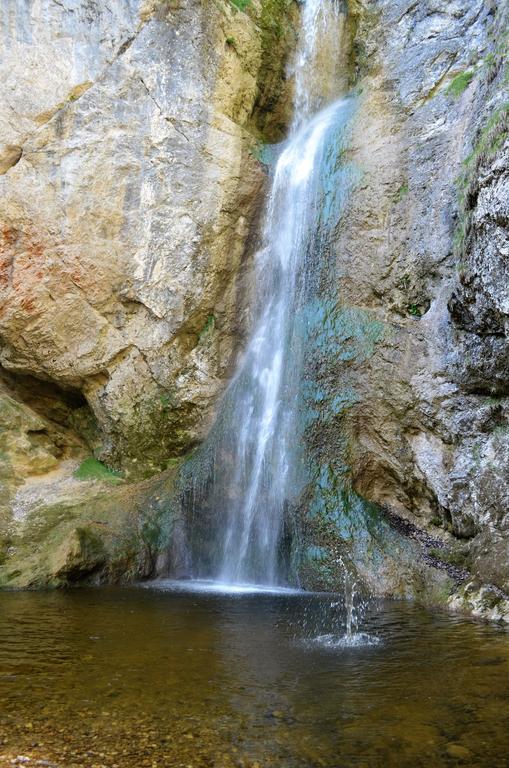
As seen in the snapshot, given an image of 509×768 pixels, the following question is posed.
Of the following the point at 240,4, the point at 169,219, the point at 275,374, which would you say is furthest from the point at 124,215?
the point at 240,4

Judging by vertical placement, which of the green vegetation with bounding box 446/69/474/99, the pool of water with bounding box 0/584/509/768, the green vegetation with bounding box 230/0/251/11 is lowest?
the pool of water with bounding box 0/584/509/768

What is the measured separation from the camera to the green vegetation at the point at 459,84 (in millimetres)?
10852

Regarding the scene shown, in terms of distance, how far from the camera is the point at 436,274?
32.6 feet

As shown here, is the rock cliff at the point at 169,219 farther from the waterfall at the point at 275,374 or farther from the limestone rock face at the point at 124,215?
the waterfall at the point at 275,374

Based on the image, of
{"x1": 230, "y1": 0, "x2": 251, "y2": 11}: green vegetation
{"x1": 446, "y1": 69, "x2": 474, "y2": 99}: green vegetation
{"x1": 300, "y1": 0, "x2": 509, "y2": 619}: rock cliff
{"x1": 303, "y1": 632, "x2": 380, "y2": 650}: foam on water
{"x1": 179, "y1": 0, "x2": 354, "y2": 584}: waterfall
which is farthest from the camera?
{"x1": 230, "y1": 0, "x2": 251, "y2": 11}: green vegetation

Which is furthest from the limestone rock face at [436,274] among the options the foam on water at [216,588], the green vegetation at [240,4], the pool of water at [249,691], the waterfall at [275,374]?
the green vegetation at [240,4]

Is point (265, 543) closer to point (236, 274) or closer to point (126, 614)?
point (126, 614)

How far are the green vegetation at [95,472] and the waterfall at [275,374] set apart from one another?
2.39 m

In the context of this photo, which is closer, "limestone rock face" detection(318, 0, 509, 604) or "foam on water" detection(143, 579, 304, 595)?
"limestone rock face" detection(318, 0, 509, 604)

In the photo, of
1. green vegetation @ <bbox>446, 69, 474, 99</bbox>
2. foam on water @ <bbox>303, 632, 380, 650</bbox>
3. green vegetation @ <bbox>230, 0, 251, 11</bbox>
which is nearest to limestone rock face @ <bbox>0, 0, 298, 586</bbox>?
green vegetation @ <bbox>230, 0, 251, 11</bbox>

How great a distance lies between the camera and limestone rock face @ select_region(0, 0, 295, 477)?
12.5 metres

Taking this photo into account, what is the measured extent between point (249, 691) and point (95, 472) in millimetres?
8865

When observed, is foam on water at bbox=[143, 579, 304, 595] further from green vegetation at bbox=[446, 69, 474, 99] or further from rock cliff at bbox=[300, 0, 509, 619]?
green vegetation at bbox=[446, 69, 474, 99]

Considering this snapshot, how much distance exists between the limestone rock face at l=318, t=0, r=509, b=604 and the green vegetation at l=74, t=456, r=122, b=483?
5023mm
